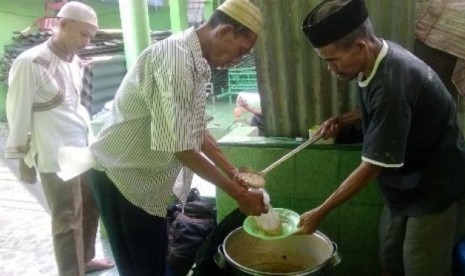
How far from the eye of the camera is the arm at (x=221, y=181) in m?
1.97

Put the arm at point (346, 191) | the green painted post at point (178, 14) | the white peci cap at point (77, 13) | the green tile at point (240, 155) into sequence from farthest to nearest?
the green painted post at point (178, 14) < the white peci cap at point (77, 13) < the green tile at point (240, 155) < the arm at point (346, 191)

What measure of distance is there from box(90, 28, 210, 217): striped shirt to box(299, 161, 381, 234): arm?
70cm

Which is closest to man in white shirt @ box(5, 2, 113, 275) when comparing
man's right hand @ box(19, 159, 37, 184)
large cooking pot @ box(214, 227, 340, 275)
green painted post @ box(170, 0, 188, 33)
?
man's right hand @ box(19, 159, 37, 184)

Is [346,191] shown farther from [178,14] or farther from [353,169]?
[178,14]

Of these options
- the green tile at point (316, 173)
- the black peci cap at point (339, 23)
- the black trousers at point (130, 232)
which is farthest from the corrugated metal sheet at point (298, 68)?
the black trousers at point (130, 232)

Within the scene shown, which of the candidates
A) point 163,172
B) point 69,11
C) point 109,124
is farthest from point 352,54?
point 69,11

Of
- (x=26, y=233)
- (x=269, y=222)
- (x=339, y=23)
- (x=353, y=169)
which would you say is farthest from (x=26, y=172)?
(x=339, y=23)

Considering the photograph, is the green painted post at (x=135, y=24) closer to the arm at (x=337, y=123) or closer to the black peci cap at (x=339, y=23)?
the arm at (x=337, y=123)

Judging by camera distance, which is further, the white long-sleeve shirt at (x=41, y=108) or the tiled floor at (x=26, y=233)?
the tiled floor at (x=26, y=233)

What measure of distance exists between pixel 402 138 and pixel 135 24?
304 centimetres

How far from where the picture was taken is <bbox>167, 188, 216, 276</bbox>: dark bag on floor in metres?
2.85

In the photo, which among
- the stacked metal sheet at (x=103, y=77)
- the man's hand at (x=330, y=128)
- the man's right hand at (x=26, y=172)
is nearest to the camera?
the man's hand at (x=330, y=128)

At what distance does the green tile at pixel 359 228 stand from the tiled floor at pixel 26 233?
1.36 metres

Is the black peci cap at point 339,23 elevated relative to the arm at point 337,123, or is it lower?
elevated
